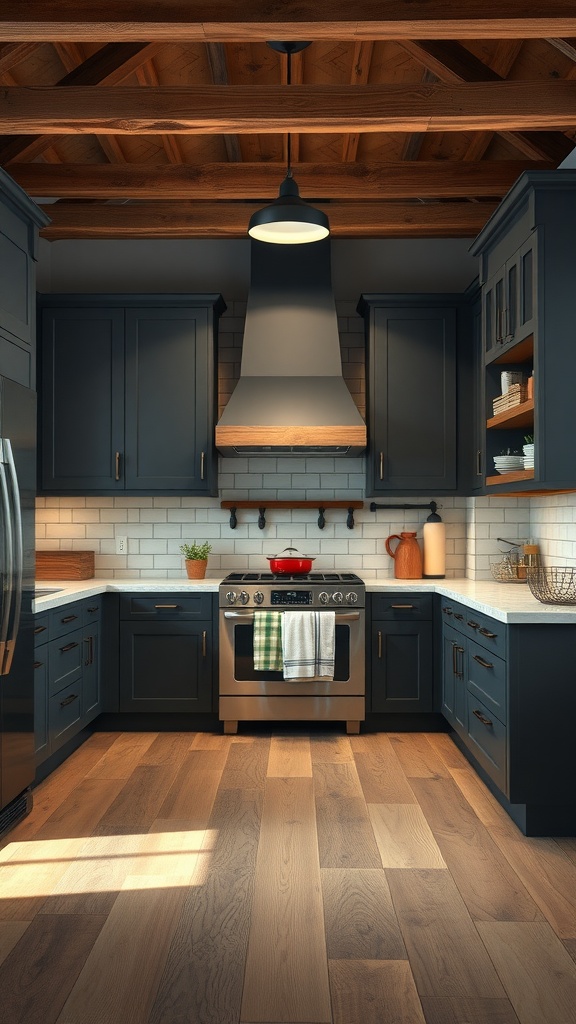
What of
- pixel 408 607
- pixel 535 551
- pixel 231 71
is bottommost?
pixel 408 607

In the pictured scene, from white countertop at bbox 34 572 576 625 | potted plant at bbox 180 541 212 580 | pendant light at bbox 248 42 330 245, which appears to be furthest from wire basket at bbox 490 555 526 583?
pendant light at bbox 248 42 330 245

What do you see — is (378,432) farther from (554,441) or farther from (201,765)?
(201,765)

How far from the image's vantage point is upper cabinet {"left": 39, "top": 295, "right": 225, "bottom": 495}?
17.6ft

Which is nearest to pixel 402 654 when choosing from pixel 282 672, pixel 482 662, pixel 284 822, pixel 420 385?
pixel 282 672

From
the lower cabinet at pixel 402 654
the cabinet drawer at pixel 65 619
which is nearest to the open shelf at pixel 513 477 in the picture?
the lower cabinet at pixel 402 654

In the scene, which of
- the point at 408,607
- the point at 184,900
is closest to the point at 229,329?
the point at 408,607

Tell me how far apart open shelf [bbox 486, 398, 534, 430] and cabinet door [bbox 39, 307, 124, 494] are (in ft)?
7.51

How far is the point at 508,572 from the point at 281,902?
2800 millimetres

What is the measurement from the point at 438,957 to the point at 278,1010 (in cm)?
52

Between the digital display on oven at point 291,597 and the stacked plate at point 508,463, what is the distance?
1351mm

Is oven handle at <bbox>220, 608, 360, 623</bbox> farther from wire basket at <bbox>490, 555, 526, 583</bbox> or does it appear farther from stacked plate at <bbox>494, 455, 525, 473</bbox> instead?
stacked plate at <bbox>494, 455, 525, 473</bbox>

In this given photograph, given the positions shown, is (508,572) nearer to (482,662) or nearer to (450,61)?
(482,662)

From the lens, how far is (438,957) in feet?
7.94

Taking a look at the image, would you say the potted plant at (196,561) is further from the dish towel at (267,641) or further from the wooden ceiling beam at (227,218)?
the wooden ceiling beam at (227,218)
